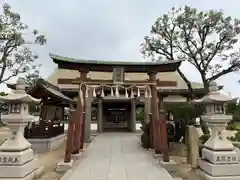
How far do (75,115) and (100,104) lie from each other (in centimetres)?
1280

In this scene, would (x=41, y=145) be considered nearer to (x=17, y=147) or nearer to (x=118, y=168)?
(x=118, y=168)

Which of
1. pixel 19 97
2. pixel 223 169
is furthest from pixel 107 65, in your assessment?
pixel 223 169

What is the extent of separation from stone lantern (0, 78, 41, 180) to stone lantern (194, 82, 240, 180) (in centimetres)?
452

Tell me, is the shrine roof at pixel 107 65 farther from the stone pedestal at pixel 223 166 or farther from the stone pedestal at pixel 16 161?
the stone pedestal at pixel 223 166

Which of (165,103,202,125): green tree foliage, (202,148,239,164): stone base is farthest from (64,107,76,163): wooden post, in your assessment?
(165,103,202,125): green tree foliage

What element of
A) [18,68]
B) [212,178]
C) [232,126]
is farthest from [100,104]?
[212,178]

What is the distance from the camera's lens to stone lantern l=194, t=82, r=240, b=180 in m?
5.91

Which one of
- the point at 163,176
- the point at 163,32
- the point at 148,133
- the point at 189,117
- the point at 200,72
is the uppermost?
the point at 163,32

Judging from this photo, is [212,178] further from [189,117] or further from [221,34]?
[221,34]

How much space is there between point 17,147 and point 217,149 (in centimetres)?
499

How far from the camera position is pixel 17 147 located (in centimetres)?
622

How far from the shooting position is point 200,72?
12.5 meters

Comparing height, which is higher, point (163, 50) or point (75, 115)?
point (163, 50)

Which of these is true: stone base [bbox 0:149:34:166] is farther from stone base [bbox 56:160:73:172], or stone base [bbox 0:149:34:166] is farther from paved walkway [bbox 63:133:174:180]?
stone base [bbox 56:160:73:172]
